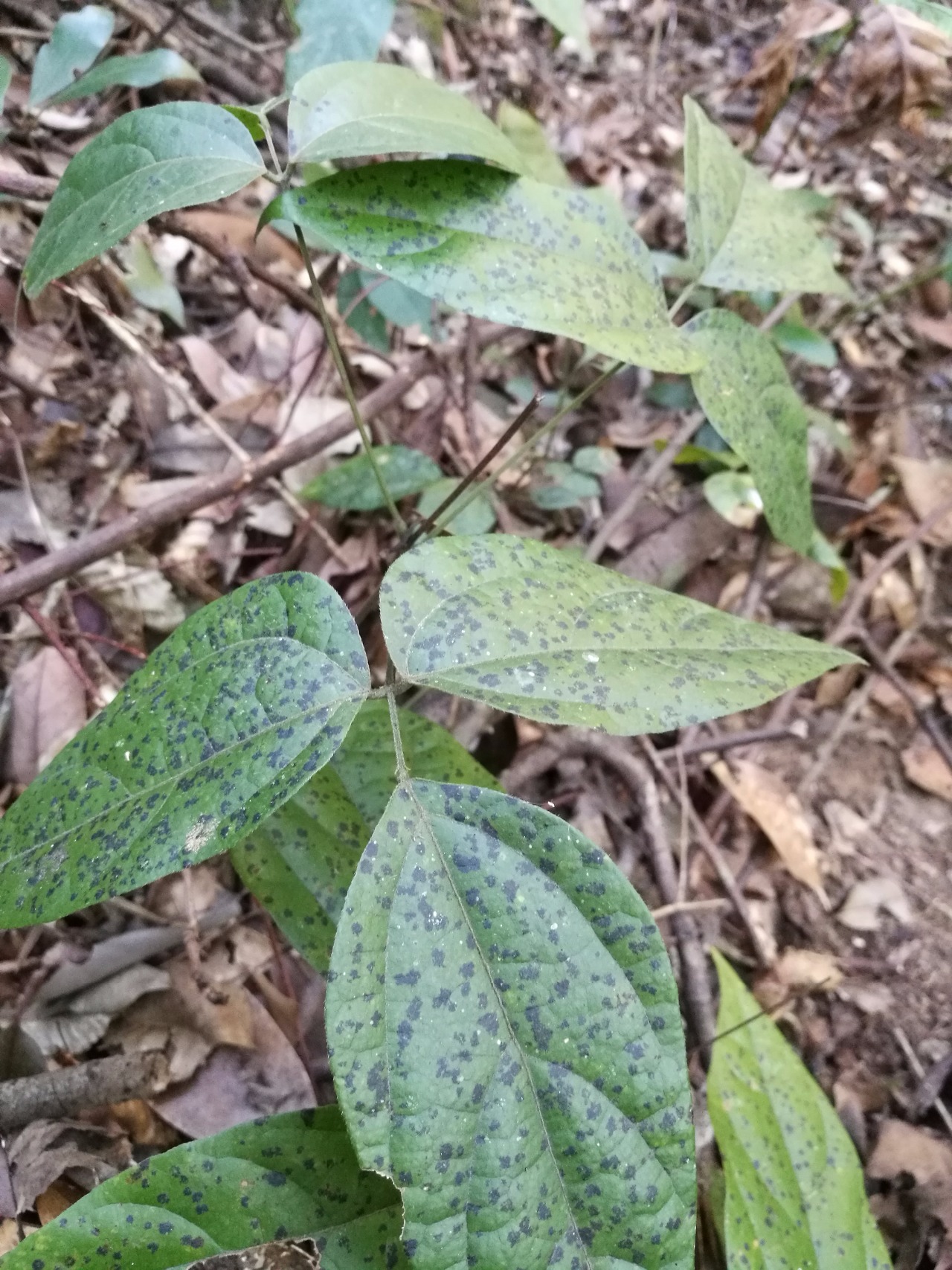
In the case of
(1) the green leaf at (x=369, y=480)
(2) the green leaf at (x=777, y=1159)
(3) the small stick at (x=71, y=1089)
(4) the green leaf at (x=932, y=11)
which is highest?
(4) the green leaf at (x=932, y=11)

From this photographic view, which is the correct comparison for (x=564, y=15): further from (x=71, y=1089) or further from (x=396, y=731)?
(x=71, y=1089)

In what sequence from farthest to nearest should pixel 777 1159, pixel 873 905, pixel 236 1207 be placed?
pixel 873 905, pixel 777 1159, pixel 236 1207

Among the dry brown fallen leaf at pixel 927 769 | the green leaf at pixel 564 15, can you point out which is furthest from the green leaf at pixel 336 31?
the dry brown fallen leaf at pixel 927 769

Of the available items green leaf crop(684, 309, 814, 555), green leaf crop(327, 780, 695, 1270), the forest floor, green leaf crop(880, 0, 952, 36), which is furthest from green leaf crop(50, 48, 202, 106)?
green leaf crop(327, 780, 695, 1270)

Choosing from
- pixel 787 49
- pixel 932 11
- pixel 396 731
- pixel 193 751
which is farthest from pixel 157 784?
pixel 787 49

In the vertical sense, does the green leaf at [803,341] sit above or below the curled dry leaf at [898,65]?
below

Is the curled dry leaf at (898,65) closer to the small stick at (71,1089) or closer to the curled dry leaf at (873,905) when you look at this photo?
the curled dry leaf at (873,905)
